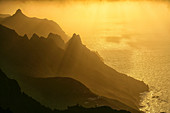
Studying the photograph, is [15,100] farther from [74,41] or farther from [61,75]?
[74,41]

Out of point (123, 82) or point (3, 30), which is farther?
point (123, 82)

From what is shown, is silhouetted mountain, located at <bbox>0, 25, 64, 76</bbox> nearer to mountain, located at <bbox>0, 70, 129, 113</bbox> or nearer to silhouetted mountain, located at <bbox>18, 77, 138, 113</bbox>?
silhouetted mountain, located at <bbox>18, 77, 138, 113</bbox>

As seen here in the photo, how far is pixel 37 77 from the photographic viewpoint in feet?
411

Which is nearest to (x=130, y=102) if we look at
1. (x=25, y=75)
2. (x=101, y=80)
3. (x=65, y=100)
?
Answer: (x=101, y=80)

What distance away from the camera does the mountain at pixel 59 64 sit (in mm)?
132375

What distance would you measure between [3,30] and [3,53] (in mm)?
15935

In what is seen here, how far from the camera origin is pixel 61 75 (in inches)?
5522

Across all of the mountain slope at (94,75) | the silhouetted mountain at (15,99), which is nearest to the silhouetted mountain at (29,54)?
the mountain slope at (94,75)

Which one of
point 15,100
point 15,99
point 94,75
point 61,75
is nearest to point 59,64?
point 61,75

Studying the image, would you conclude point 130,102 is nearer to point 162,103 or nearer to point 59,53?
point 162,103

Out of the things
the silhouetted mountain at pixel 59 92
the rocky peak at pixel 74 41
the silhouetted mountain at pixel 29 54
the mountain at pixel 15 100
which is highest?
the rocky peak at pixel 74 41

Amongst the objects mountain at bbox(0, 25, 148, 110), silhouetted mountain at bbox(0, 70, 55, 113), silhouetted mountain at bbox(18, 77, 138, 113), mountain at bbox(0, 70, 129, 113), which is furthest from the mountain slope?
silhouetted mountain at bbox(0, 70, 55, 113)

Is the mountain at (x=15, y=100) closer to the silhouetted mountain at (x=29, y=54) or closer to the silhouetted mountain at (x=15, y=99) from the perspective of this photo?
the silhouetted mountain at (x=15, y=99)

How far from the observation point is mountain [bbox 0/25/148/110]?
13238cm
